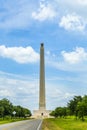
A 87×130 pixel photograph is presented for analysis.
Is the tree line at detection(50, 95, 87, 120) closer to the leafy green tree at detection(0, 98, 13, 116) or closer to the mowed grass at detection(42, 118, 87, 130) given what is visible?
the leafy green tree at detection(0, 98, 13, 116)

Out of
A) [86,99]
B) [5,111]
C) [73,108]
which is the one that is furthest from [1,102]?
[86,99]

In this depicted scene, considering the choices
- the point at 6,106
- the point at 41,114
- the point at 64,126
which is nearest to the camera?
the point at 64,126

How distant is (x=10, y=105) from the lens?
5162 inches

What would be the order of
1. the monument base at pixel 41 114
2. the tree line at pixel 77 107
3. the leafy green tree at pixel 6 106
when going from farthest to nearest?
the monument base at pixel 41 114 → the leafy green tree at pixel 6 106 → the tree line at pixel 77 107

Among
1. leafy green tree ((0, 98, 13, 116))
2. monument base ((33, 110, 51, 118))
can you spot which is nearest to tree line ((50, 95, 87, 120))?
monument base ((33, 110, 51, 118))

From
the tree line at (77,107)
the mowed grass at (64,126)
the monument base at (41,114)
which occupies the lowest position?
the mowed grass at (64,126)

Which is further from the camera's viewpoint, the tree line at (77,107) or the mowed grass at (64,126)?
the tree line at (77,107)

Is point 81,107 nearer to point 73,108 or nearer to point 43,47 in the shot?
point 73,108

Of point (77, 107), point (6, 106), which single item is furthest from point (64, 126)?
point (6, 106)

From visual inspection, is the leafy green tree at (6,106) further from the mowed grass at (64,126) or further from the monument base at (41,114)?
the monument base at (41,114)

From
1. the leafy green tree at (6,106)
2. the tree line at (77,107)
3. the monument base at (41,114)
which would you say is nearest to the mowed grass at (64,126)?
the tree line at (77,107)

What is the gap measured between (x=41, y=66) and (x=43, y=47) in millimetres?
9608

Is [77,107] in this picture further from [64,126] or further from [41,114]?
[41,114]

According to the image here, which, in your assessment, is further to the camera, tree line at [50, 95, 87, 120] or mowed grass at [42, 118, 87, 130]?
tree line at [50, 95, 87, 120]
